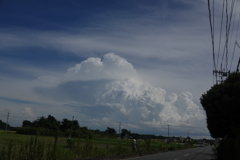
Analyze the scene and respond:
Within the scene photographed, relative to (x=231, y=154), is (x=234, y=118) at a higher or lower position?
higher

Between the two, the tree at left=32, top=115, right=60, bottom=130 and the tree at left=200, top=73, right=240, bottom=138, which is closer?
the tree at left=200, top=73, right=240, bottom=138

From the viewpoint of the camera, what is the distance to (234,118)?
2138 cm

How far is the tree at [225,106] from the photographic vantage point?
21.1 meters

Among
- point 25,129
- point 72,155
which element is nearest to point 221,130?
point 72,155

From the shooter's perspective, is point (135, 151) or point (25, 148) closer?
point (25, 148)

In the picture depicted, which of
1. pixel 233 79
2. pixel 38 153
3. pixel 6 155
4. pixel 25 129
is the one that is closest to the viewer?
pixel 6 155

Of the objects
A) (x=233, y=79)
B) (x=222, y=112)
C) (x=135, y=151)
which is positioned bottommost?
(x=135, y=151)

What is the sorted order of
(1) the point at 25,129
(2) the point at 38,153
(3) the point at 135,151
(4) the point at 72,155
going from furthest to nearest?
(1) the point at 25,129 < (3) the point at 135,151 < (4) the point at 72,155 < (2) the point at 38,153

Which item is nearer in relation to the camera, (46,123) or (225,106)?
(225,106)

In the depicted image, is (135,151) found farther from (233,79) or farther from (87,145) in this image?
(233,79)

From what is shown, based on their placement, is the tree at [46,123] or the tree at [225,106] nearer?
the tree at [225,106]

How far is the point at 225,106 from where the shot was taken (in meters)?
21.4

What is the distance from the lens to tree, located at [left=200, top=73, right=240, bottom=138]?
830 inches

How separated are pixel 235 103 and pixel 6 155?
17.0 metres
